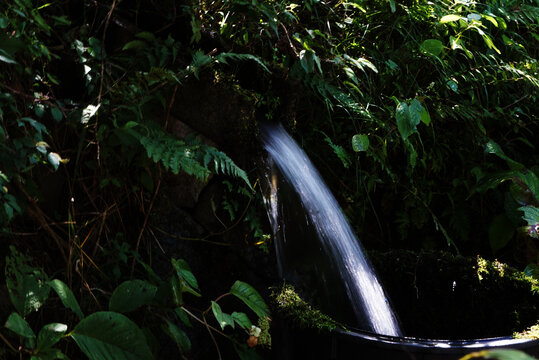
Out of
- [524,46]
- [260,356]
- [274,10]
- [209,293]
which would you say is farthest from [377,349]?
[524,46]

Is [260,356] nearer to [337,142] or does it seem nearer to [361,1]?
[337,142]

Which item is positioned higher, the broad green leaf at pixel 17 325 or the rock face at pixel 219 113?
the rock face at pixel 219 113

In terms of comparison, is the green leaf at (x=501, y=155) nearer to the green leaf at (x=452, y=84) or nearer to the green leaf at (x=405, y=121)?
the green leaf at (x=452, y=84)

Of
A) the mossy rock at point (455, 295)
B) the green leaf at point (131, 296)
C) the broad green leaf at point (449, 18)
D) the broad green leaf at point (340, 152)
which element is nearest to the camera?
the green leaf at point (131, 296)

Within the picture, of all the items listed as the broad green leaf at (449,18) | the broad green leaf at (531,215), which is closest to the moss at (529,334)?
the broad green leaf at (531,215)

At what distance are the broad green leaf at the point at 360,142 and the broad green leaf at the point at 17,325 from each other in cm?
161

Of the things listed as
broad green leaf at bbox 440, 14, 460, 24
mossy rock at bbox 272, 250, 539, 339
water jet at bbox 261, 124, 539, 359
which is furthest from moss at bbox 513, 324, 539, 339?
broad green leaf at bbox 440, 14, 460, 24

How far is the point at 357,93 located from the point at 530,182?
41.1 inches

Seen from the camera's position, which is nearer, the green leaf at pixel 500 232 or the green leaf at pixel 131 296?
the green leaf at pixel 131 296

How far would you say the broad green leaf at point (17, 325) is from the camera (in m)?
1.44

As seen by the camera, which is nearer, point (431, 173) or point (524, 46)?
point (431, 173)

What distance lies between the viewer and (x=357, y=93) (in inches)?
111

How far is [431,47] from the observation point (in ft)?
9.31

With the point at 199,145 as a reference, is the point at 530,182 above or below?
below
